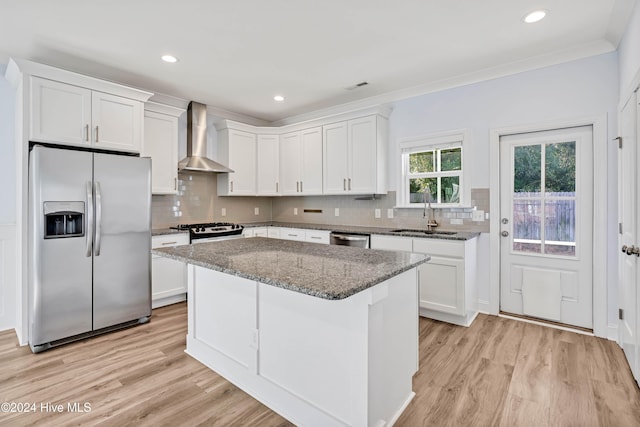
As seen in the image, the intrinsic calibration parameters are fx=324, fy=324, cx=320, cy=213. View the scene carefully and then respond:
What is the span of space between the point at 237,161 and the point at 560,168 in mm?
3885

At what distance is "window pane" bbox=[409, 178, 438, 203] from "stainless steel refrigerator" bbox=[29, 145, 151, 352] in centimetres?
298

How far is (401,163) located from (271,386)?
3025 mm

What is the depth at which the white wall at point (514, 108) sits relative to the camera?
282 centimetres

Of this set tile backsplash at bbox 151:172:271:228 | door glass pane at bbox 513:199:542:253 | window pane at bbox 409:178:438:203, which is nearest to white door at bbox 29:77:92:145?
tile backsplash at bbox 151:172:271:228

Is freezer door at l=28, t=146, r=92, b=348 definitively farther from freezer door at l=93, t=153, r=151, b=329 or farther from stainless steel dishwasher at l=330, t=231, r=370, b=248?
stainless steel dishwasher at l=330, t=231, r=370, b=248

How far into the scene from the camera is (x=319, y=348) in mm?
1696

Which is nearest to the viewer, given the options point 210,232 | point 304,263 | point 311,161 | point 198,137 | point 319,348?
point 319,348

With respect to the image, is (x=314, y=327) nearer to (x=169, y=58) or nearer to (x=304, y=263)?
(x=304, y=263)

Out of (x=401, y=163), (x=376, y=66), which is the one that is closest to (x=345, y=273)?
(x=376, y=66)

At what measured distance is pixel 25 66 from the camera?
106 inches

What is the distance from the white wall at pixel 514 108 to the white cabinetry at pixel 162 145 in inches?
108

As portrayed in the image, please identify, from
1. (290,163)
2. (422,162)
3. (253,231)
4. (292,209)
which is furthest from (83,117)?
(422,162)

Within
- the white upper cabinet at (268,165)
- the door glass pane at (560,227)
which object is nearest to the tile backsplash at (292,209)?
the white upper cabinet at (268,165)

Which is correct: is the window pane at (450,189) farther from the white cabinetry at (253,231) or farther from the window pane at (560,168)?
the white cabinetry at (253,231)
